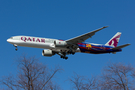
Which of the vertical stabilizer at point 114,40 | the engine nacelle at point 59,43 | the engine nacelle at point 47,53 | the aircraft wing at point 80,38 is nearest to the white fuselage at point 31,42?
the engine nacelle at point 59,43

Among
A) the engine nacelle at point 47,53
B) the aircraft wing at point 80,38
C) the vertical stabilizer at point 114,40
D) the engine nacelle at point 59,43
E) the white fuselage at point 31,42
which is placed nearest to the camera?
the white fuselage at point 31,42

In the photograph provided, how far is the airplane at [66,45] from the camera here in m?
34.3

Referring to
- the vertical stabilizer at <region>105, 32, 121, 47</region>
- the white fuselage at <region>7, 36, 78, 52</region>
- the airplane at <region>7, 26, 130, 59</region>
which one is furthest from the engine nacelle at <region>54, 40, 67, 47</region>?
the vertical stabilizer at <region>105, 32, 121, 47</region>

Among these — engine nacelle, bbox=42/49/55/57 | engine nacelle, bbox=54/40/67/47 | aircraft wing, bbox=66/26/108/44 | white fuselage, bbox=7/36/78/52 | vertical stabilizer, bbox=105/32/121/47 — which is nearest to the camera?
white fuselage, bbox=7/36/78/52

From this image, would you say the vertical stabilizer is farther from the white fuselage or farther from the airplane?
the white fuselage

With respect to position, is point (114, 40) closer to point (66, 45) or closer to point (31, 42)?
point (66, 45)

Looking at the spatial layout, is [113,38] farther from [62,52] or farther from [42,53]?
[42,53]

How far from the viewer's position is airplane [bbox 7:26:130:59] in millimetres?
34344

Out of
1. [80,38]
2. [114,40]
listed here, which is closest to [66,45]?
[80,38]

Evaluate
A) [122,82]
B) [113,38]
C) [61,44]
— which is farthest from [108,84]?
[113,38]

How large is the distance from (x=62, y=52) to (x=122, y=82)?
19.7m

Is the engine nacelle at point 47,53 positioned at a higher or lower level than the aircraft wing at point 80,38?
lower

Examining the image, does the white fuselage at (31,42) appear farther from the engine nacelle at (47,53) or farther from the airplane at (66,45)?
the engine nacelle at (47,53)

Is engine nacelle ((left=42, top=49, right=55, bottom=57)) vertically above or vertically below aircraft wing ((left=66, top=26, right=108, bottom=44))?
below
